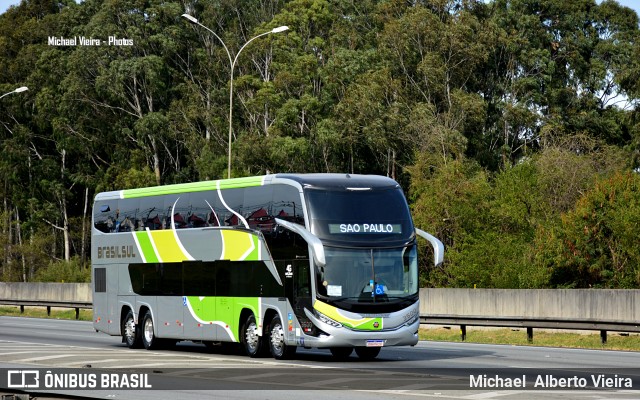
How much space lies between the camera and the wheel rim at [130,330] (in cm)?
3117

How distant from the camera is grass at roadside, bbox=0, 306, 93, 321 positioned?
56150 mm

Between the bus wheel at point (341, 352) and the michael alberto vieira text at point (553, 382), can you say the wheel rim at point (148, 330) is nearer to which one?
the bus wheel at point (341, 352)

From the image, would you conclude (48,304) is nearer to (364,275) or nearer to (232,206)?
(232,206)

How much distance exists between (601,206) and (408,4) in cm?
3149

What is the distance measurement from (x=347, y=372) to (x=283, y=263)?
4.49m

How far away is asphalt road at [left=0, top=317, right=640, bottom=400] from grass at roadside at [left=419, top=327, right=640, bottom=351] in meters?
2.59

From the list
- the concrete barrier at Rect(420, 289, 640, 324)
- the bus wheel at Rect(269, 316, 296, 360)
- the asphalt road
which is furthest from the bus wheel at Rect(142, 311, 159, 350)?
the concrete barrier at Rect(420, 289, 640, 324)

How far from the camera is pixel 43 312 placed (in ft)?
197

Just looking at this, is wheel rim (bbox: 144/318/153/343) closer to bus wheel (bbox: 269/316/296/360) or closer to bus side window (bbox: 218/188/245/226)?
bus side window (bbox: 218/188/245/226)

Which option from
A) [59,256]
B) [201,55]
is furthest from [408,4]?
[59,256]

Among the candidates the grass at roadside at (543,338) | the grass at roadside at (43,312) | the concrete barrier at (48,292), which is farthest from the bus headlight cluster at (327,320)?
the concrete barrier at (48,292)

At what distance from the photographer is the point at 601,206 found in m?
46.5

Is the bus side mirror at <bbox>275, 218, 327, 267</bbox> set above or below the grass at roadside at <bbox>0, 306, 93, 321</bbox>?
above

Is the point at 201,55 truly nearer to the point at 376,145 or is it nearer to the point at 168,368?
the point at 376,145
